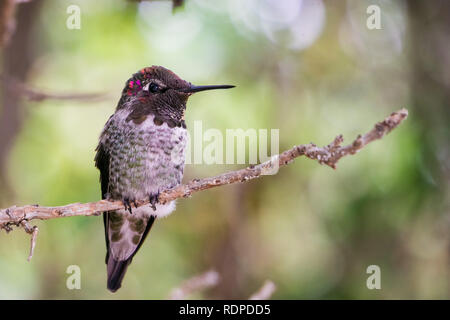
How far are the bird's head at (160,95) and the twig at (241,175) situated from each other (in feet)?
1.95

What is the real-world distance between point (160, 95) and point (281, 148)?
1798mm

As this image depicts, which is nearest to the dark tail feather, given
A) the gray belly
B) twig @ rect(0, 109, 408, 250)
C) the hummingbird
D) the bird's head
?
the hummingbird

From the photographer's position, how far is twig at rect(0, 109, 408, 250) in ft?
6.00

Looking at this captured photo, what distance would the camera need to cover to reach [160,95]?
134 inches

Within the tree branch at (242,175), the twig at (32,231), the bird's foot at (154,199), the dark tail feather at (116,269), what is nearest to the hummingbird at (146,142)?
the bird's foot at (154,199)

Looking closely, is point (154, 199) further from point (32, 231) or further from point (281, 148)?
point (281, 148)

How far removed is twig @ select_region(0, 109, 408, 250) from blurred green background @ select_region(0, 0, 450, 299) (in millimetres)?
2037

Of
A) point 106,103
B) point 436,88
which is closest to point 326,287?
point 436,88

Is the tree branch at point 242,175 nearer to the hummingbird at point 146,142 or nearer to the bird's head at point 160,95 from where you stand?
the hummingbird at point 146,142

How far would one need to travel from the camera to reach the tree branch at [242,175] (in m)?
1.83

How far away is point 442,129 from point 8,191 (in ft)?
12.9

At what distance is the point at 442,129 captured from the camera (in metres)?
4.61

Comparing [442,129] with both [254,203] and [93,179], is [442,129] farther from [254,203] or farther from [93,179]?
[93,179]

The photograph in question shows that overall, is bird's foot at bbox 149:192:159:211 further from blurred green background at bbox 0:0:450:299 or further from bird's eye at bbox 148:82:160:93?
blurred green background at bbox 0:0:450:299
